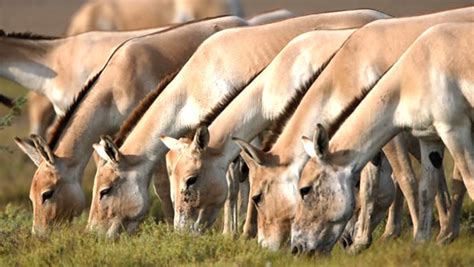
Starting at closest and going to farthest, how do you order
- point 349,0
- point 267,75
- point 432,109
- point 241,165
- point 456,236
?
point 432,109
point 456,236
point 267,75
point 241,165
point 349,0

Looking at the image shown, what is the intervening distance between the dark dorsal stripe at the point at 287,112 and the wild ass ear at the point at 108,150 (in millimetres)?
1412

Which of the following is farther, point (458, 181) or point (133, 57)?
point (133, 57)

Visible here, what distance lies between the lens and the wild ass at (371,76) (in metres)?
11.2

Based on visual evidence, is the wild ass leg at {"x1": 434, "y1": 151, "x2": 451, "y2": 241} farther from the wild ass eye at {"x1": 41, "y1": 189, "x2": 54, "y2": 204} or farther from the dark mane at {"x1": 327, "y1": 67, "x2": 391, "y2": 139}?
the wild ass eye at {"x1": 41, "y1": 189, "x2": 54, "y2": 204}

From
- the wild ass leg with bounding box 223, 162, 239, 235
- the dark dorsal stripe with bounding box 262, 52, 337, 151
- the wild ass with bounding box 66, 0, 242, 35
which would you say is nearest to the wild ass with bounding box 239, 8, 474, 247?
the dark dorsal stripe with bounding box 262, 52, 337, 151

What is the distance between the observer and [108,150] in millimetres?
12281

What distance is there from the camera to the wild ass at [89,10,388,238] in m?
12.4

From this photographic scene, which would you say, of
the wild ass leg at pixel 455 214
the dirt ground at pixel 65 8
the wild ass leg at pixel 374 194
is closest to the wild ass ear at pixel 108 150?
the wild ass leg at pixel 374 194

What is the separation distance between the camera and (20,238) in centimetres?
1159

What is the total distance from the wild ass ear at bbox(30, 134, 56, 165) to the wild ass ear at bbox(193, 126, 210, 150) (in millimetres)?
1759

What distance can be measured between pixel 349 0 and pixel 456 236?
5448 cm

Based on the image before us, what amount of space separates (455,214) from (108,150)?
2983mm

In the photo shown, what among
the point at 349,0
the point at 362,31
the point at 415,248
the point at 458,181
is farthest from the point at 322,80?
the point at 349,0

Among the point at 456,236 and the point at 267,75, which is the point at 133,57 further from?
the point at 456,236
